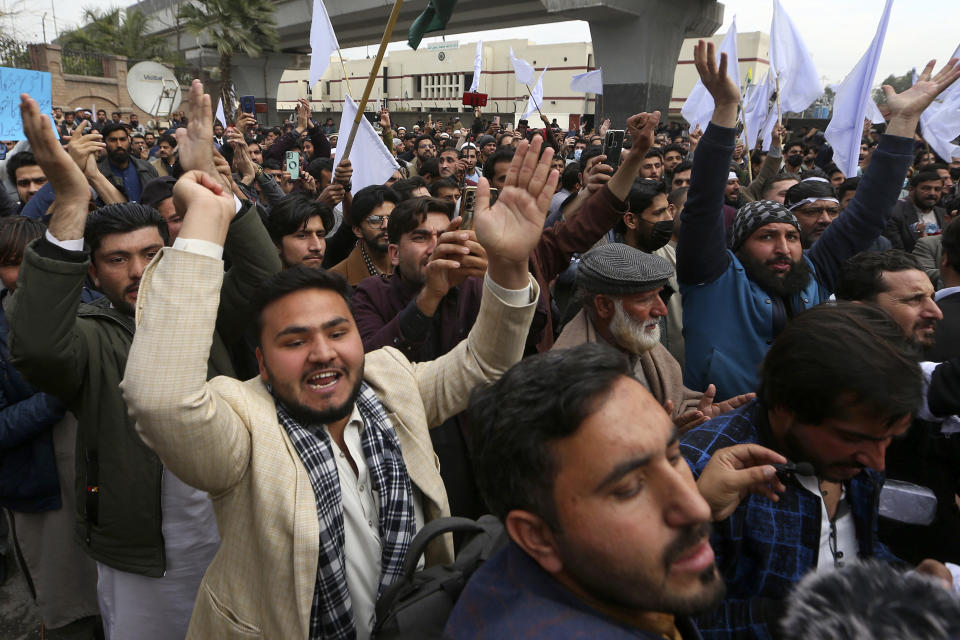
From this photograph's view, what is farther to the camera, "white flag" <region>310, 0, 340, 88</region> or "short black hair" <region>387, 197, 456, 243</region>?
"white flag" <region>310, 0, 340, 88</region>

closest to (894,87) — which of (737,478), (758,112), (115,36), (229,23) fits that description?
(758,112)

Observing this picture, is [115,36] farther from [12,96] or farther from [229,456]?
[229,456]

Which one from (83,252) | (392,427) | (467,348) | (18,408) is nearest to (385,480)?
(392,427)

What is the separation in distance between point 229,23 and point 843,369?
99.5 ft

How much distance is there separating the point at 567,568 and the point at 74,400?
165cm

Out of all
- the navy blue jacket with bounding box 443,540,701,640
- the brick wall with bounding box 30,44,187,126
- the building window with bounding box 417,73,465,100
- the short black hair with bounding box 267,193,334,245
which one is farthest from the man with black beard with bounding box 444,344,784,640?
the building window with bounding box 417,73,465,100

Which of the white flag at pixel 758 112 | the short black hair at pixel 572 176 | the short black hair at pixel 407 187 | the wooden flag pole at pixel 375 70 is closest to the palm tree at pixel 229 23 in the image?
the white flag at pixel 758 112

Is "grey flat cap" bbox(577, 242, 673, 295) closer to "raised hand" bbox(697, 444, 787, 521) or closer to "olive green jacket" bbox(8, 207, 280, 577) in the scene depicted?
"raised hand" bbox(697, 444, 787, 521)

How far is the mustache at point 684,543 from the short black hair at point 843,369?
59cm

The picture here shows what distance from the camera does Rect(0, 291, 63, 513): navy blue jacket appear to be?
2.19m

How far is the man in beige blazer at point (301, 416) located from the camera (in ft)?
4.09

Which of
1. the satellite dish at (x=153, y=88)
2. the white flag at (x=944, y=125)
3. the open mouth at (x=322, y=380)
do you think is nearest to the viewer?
the open mouth at (x=322, y=380)

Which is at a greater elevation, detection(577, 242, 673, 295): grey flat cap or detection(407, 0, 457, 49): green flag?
detection(407, 0, 457, 49): green flag

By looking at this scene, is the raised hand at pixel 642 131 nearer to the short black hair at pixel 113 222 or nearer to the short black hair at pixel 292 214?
the short black hair at pixel 292 214
